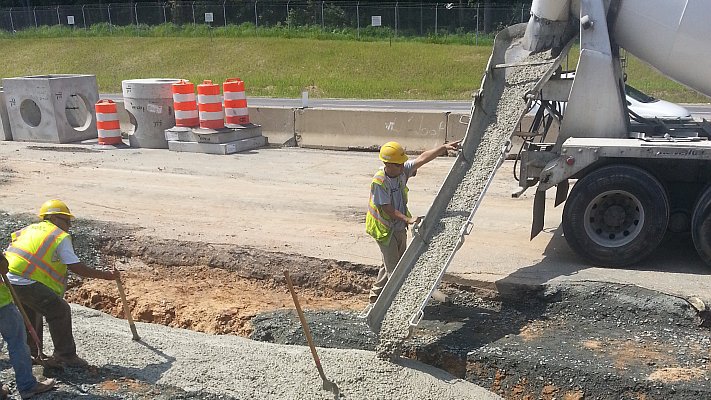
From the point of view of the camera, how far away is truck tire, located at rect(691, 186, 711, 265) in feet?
23.5

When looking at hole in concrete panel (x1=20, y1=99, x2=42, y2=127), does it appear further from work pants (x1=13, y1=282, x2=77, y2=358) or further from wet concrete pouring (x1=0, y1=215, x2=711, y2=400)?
work pants (x1=13, y1=282, x2=77, y2=358)

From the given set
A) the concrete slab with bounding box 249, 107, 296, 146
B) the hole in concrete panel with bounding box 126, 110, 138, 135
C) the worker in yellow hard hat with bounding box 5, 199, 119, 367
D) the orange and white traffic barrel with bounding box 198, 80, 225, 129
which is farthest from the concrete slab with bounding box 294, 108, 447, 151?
the worker in yellow hard hat with bounding box 5, 199, 119, 367

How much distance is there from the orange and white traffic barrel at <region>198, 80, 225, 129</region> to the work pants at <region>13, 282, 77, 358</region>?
370 inches

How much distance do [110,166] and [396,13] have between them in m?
33.1

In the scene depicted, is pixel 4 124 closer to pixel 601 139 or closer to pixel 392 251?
pixel 392 251

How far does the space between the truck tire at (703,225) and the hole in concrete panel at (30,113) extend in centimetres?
1512

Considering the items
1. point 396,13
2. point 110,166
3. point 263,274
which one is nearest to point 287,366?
point 263,274

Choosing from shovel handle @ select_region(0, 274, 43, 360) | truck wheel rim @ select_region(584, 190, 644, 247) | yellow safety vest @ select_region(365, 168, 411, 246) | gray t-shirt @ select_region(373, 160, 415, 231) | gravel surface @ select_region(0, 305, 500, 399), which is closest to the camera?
shovel handle @ select_region(0, 274, 43, 360)

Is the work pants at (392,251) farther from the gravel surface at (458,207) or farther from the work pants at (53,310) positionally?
the work pants at (53,310)

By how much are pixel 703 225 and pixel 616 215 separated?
2.83ft

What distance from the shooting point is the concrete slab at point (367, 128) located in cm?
1395

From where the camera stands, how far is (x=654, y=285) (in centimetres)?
692

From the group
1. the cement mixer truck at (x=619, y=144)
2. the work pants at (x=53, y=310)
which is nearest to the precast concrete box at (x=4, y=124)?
the work pants at (x=53, y=310)

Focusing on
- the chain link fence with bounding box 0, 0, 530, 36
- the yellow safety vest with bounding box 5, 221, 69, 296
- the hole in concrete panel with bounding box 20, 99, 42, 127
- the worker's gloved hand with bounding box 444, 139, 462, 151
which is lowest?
the hole in concrete panel with bounding box 20, 99, 42, 127
